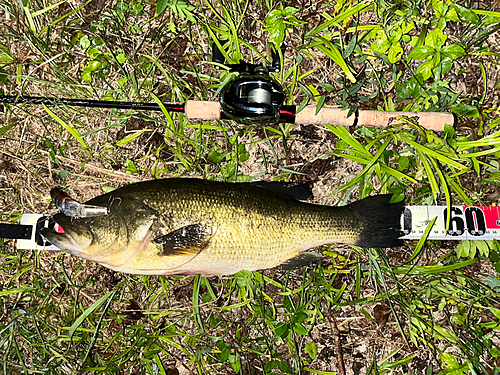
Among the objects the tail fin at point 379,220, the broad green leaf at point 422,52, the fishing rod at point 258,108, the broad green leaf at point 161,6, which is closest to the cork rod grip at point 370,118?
the fishing rod at point 258,108

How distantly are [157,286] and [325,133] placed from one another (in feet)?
6.25

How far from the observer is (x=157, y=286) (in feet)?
10.1

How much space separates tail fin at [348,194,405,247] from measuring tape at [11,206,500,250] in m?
0.14

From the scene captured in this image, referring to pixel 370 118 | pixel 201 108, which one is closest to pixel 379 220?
pixel 370 118

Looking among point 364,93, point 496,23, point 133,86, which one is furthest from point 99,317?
point 496,23

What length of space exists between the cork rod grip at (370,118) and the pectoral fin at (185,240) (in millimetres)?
1108

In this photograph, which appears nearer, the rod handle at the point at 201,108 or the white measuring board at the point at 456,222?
the rod handle at the point at 201,108

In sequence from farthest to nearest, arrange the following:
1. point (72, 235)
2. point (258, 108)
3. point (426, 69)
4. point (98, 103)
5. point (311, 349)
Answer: point (311, 349)
point (426, 69)
point (98, 103)
point (258, 108)
point (72, 235)

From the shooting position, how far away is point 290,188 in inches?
110

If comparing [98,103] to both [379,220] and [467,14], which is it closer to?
[379,220]

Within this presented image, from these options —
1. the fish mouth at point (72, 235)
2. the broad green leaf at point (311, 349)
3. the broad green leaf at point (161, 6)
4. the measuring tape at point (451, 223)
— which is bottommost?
the broad green leaf at point (311, 349)

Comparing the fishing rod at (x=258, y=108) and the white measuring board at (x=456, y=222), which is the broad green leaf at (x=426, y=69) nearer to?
the fishing rod at (x=258, y=108)

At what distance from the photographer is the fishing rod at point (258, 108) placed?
2.57m

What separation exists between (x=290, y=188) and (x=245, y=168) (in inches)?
18.9
